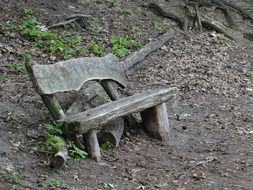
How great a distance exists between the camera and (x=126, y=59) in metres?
10.9

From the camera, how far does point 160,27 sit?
46.0ft

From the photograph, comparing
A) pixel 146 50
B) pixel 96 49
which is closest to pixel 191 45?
pixel 146 50

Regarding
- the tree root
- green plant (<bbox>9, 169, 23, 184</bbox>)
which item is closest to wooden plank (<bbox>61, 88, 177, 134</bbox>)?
green plant (<bbox>9, 169, 23, 184</bbox>)

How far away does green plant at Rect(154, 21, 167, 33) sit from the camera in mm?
13810

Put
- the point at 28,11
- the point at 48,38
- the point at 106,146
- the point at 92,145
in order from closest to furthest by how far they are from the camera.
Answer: the point at 92,145, the point at 106,146, the point at 48,38, the point at 28,11

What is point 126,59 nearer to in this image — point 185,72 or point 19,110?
point 185,72

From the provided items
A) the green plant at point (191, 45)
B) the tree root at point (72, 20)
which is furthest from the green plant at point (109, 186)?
the green plant at point (191, 45)

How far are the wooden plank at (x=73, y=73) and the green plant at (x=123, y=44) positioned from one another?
345 cm

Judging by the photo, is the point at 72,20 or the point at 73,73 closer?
the point at 73,73

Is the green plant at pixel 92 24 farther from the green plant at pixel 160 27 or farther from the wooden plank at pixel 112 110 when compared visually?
the wooden plank at pixel 112 110

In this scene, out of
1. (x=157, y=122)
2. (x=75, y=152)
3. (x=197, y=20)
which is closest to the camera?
(x=75, y=152)

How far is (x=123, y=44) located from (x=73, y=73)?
204 inches

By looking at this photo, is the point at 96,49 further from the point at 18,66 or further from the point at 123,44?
the point at 18,66

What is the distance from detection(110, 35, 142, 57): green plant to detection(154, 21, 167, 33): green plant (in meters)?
1.41
